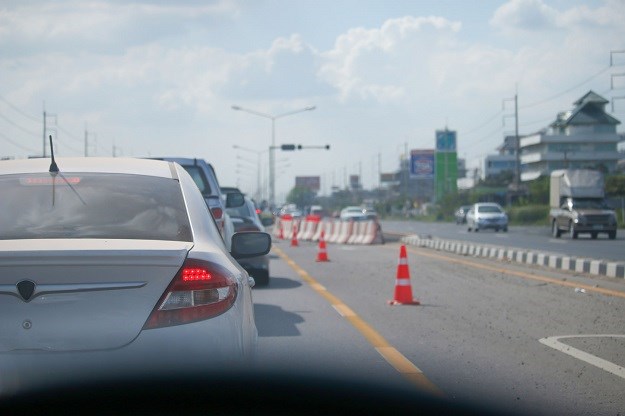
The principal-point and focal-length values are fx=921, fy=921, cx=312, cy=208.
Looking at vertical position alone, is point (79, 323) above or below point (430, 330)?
above

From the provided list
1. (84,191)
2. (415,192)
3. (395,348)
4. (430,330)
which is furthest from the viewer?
(415,192)

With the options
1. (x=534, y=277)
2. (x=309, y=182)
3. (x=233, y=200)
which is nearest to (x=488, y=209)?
(x=534, y=277)

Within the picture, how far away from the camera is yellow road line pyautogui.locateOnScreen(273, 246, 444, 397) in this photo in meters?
6.79

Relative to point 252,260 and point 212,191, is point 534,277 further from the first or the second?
point 212,191

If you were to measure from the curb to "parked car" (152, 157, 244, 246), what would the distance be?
783 centimetres

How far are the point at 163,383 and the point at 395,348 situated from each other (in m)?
5.02

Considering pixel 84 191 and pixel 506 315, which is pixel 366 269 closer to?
pixel 506 315

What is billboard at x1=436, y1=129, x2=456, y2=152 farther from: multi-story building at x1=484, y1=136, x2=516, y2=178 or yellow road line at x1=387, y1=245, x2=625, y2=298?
yellow road line at x1=387, y1=245, x2=625, y2=298

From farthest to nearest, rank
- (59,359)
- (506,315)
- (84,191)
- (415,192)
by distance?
(415,192) < (506,315) < (84,191) < (59,359)

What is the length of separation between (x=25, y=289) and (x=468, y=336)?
6.37 m

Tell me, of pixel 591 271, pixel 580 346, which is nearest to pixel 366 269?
pixel 591 271

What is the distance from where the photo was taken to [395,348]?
8.53 metres

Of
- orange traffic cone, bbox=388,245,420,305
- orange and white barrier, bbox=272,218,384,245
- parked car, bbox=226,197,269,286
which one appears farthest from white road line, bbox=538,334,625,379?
orange and white barrier, bbox=272,218,384,245

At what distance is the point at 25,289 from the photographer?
3.68 meters
